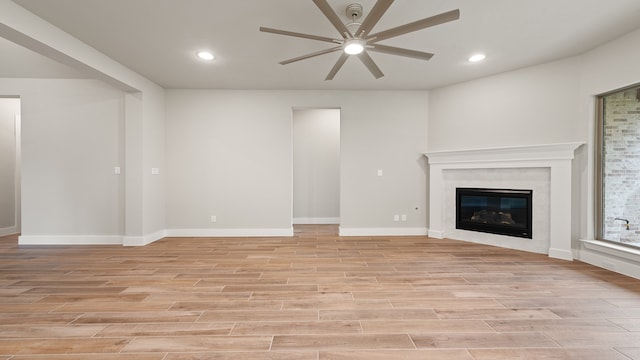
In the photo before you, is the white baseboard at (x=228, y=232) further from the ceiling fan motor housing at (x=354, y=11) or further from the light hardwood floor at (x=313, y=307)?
the ceiling fan motor housing at (x=354, y=11)

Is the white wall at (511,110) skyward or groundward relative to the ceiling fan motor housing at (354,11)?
groundward

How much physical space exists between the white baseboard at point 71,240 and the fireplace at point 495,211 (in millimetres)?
5579

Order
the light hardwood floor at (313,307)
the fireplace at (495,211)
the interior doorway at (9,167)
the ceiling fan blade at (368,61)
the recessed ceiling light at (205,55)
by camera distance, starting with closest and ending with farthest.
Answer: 1. the light hardwood floor at (313,307)
2. the ceiling fan blade at (368,61)
3. the recessed ceiling light at (205,55)
4. the fireplace at (495,211)
5. the interior doorway at (9,167)

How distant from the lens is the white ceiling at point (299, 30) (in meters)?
2.46

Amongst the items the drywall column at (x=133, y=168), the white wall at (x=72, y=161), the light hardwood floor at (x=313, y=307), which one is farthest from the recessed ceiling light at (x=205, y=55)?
the light hardwood floor at (x=313, y=307)

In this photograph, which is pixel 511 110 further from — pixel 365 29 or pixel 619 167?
pixel 365 29

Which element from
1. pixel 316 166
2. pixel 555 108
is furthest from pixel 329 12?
pixel 316 166

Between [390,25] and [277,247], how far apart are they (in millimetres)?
3206

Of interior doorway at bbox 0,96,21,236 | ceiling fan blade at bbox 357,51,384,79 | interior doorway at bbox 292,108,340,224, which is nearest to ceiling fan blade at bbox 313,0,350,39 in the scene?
ceiling fan blade at bbox 357,51,384,79

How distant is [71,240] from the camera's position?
4.29 m

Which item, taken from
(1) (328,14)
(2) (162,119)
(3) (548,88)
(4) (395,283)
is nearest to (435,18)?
(1) (328,14)

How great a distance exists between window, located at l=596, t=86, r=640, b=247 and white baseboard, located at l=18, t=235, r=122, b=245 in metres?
6.75

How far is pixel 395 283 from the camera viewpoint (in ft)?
8.84

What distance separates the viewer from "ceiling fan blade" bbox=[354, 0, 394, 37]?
1.82m
